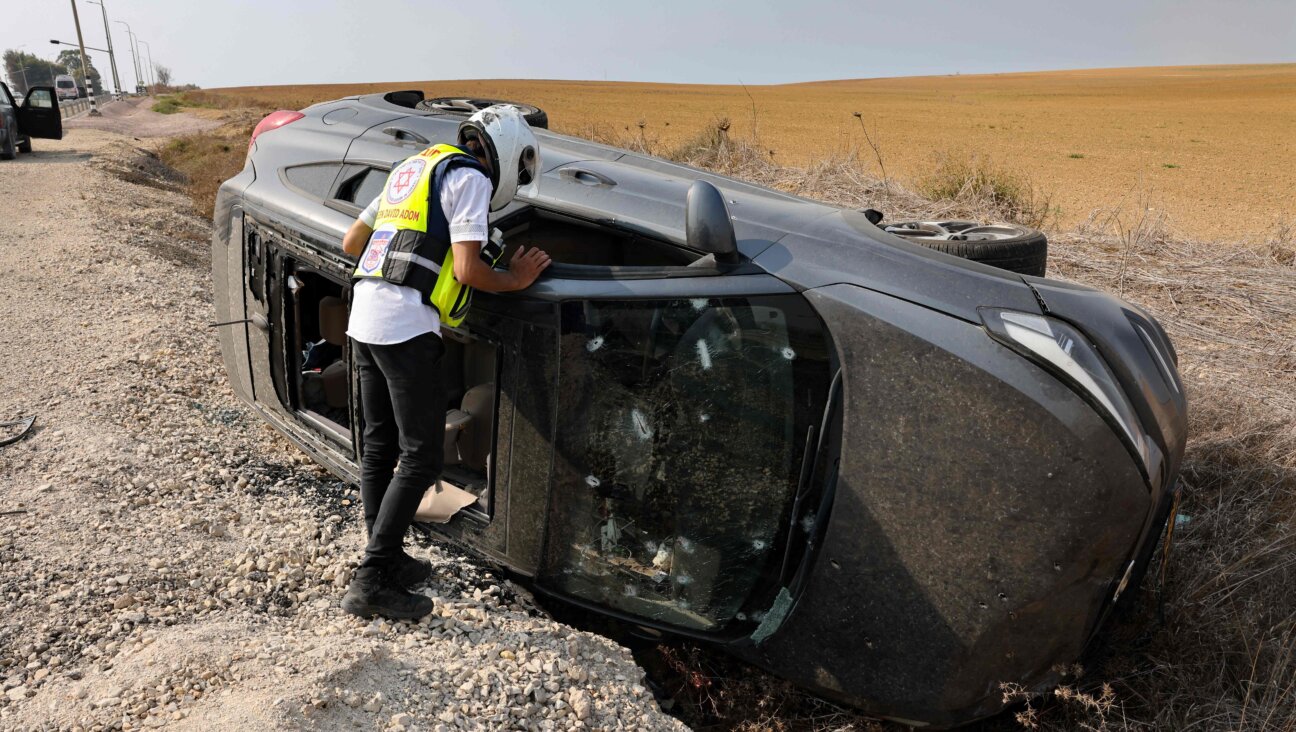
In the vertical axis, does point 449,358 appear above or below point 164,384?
above

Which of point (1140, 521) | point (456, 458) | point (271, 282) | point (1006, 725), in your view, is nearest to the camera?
point (1140, 521)

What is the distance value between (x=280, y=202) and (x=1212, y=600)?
404 centimetres

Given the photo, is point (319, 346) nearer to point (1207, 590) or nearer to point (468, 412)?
point (468, 412)

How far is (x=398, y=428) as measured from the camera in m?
3.05

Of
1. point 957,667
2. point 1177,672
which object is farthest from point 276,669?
point 1177,672

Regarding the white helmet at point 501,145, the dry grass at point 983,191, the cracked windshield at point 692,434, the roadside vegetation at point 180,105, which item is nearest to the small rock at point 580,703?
the cracked windshield at point 692,434

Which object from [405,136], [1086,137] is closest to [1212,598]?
[405,136]

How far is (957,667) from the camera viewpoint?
2.54 m

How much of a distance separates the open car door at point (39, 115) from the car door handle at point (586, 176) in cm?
2011

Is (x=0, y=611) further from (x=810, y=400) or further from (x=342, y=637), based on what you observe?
(x=810, y=400)

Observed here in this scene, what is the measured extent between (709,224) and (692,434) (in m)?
0.62

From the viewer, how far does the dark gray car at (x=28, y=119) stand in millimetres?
18391

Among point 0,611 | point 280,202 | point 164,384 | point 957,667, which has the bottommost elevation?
point 164,384

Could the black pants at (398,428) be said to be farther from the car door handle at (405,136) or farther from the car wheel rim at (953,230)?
the car wheel rim at (953,230)
